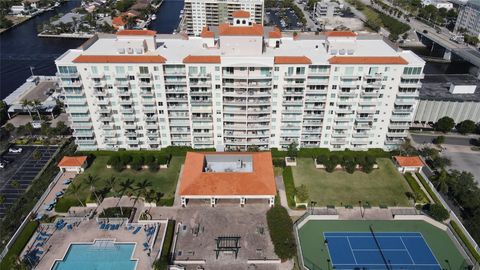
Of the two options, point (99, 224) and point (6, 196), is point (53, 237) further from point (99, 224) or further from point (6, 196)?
point (6, 196)

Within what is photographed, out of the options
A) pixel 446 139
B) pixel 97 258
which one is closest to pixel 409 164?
pixel 446 139

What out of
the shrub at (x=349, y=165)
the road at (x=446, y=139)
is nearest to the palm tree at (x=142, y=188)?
the shrub at (x=349, y=165)

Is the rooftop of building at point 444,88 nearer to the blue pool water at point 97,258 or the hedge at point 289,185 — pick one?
the hedge at point 289,185

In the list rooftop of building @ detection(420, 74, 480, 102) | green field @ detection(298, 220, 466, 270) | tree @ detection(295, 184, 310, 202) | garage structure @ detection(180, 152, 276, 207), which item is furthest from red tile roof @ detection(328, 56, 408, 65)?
green field @ detection(298, 220, 466, 270)

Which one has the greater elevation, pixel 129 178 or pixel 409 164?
pixel 409 164

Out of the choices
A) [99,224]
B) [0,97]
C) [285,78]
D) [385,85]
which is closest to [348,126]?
[385,85]

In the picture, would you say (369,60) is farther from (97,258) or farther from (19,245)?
(19,245)
